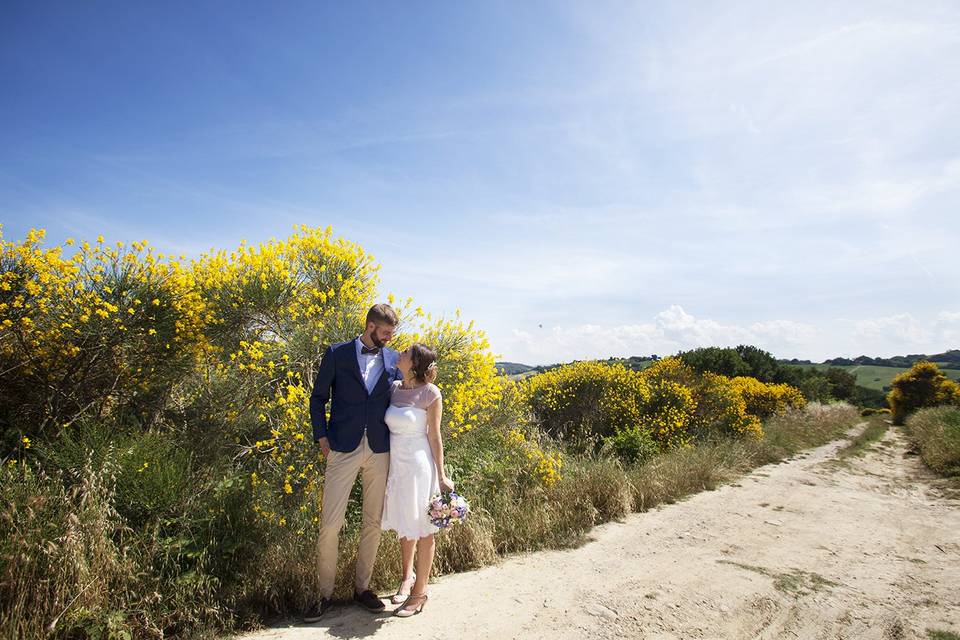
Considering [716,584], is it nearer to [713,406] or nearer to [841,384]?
[713,406]

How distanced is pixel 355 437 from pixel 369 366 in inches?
20.5

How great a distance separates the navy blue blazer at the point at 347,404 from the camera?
3.45 m

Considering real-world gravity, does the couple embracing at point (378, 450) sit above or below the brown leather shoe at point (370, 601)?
above

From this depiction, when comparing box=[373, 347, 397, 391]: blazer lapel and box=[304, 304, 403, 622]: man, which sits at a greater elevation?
box=[373, 347, 397, 391]: blazer lapel

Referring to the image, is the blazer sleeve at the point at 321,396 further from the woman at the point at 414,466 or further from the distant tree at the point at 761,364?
the distant tree at the point at 761,364

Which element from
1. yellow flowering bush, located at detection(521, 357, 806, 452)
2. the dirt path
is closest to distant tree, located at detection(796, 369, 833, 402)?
yellow flowering bush, located at detection(521, 357, 806, 452)

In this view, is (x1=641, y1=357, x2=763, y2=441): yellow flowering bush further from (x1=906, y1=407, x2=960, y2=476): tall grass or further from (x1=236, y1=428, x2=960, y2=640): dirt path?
(x1=236, y1=428, x2=960, y2=640): dirt path

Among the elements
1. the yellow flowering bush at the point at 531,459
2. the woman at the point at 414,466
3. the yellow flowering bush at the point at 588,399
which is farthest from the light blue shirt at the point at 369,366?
the yellow flowering bush at the point at 588,399

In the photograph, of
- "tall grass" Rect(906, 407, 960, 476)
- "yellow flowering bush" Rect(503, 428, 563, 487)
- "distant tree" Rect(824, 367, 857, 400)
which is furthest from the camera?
"distant tree" Rect(824, 367, 857, 400)

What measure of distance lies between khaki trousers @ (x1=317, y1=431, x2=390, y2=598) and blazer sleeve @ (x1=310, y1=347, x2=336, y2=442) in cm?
20

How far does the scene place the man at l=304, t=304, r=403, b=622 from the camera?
3.43m

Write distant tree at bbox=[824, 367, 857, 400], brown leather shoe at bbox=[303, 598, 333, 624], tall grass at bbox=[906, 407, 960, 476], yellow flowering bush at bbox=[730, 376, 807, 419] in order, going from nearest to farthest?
brown leather shoe at bbox=[303, 598, 333, 624]
tall grass at bbox=[906, 407, 960, 476]
yellow flowering bush at bbox=[730, 376, 807, 419]
distant tree at bbox=[824, 367, 857, 400]

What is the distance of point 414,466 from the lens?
11.4 feet

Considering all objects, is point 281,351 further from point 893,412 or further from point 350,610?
point 893,412
